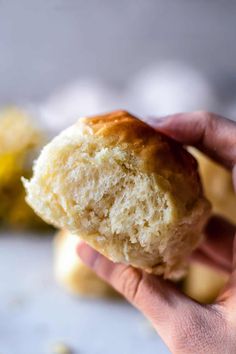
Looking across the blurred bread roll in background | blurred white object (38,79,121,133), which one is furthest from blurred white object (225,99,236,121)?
the blurred bread roll in background

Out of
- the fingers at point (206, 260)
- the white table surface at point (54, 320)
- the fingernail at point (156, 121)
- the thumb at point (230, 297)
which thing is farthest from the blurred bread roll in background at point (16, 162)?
the thumb at point (230, 297)

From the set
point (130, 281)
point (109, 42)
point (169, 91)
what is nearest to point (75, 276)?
point (130, 281)

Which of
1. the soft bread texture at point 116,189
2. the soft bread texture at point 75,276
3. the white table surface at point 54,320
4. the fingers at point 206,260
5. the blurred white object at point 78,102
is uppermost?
the soft bread texture at point 116,189

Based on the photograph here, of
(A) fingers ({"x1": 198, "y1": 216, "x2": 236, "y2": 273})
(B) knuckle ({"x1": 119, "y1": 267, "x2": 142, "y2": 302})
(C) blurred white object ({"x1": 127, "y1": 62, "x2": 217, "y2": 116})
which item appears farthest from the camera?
(C) blurred white object ({"x1": 127, "y1": 62, "x2": 217, "y2": 116})

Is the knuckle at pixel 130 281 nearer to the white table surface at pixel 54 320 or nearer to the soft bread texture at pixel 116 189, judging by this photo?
the soft bread texture at pixel 116 189

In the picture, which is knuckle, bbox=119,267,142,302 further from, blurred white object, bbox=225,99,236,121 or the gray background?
the gray background

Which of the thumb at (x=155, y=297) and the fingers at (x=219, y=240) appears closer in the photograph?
the thumb at (x=155, y=297)

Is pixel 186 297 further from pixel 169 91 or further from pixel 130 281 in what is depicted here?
pixel 169 91

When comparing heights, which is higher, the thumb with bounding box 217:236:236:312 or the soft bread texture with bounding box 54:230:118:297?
the thumb with bounding box 217:236:236:312
